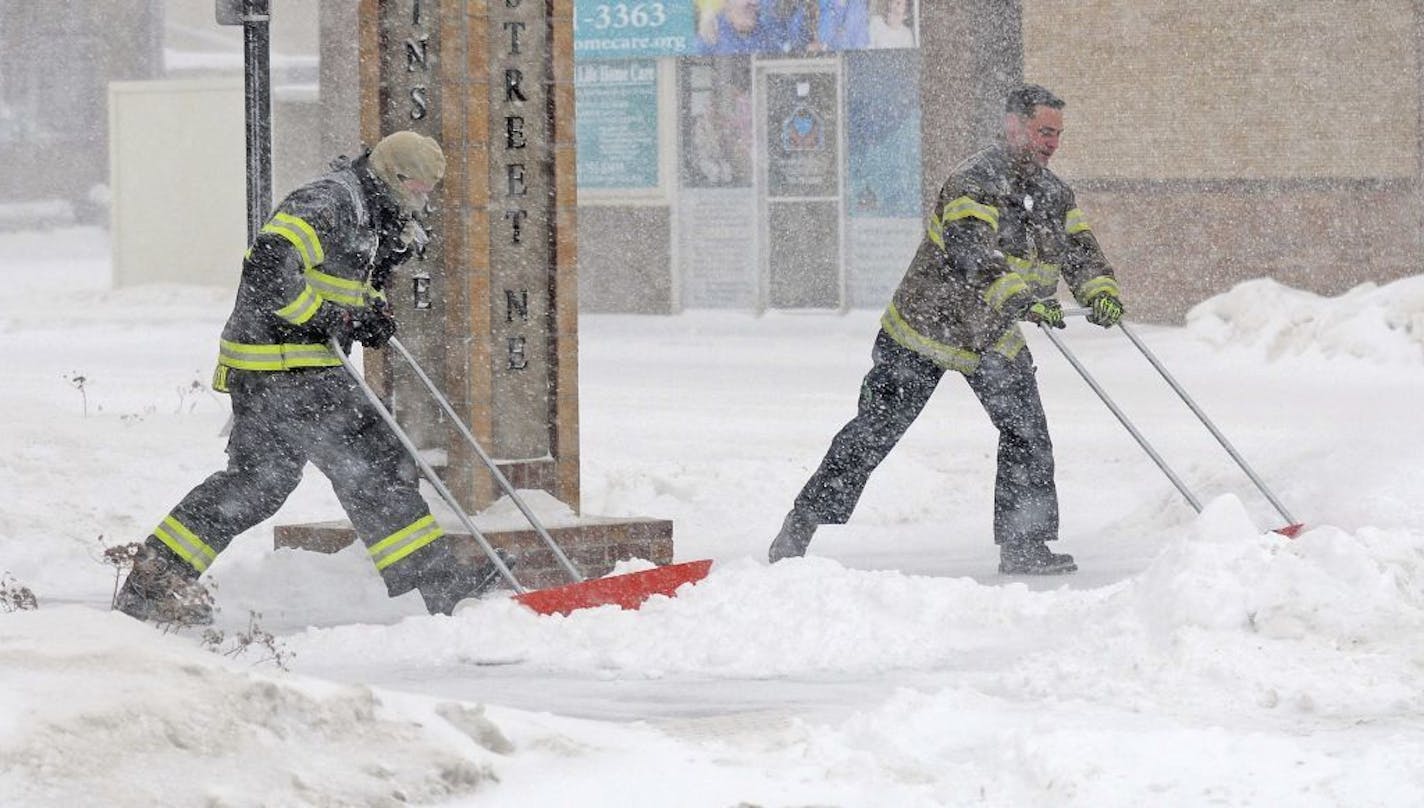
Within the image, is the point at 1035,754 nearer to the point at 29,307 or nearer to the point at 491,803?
the point at 491,803

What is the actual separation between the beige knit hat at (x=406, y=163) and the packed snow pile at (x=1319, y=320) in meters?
10.1

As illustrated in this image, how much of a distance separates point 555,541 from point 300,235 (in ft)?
5.35

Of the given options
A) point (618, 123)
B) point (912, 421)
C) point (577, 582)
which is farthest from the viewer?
point (618, 123)

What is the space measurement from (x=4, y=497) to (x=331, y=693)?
5.35m

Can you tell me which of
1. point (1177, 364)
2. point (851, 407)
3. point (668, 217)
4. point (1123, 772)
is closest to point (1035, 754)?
point (1123, 772)

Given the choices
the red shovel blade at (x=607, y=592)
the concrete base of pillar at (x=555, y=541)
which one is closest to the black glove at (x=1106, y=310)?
the concrete base of pillar at (x=555, y=541)

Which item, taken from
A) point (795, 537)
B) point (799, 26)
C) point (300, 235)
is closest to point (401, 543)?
point (300, 235)

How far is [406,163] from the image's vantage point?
726 cm

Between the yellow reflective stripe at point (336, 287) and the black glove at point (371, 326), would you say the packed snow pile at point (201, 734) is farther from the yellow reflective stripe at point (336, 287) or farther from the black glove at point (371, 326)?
the yellow reflective stripe at point (336, 287)

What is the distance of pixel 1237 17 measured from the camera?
19938 mm

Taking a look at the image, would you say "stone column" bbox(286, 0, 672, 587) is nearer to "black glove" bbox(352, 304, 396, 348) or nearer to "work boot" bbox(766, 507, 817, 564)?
"work boot" bbox(766, 507, 817, 564)

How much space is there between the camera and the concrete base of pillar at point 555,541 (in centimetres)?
803

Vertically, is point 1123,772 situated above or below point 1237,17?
below

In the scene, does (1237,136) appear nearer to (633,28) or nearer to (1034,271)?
(633,28)
